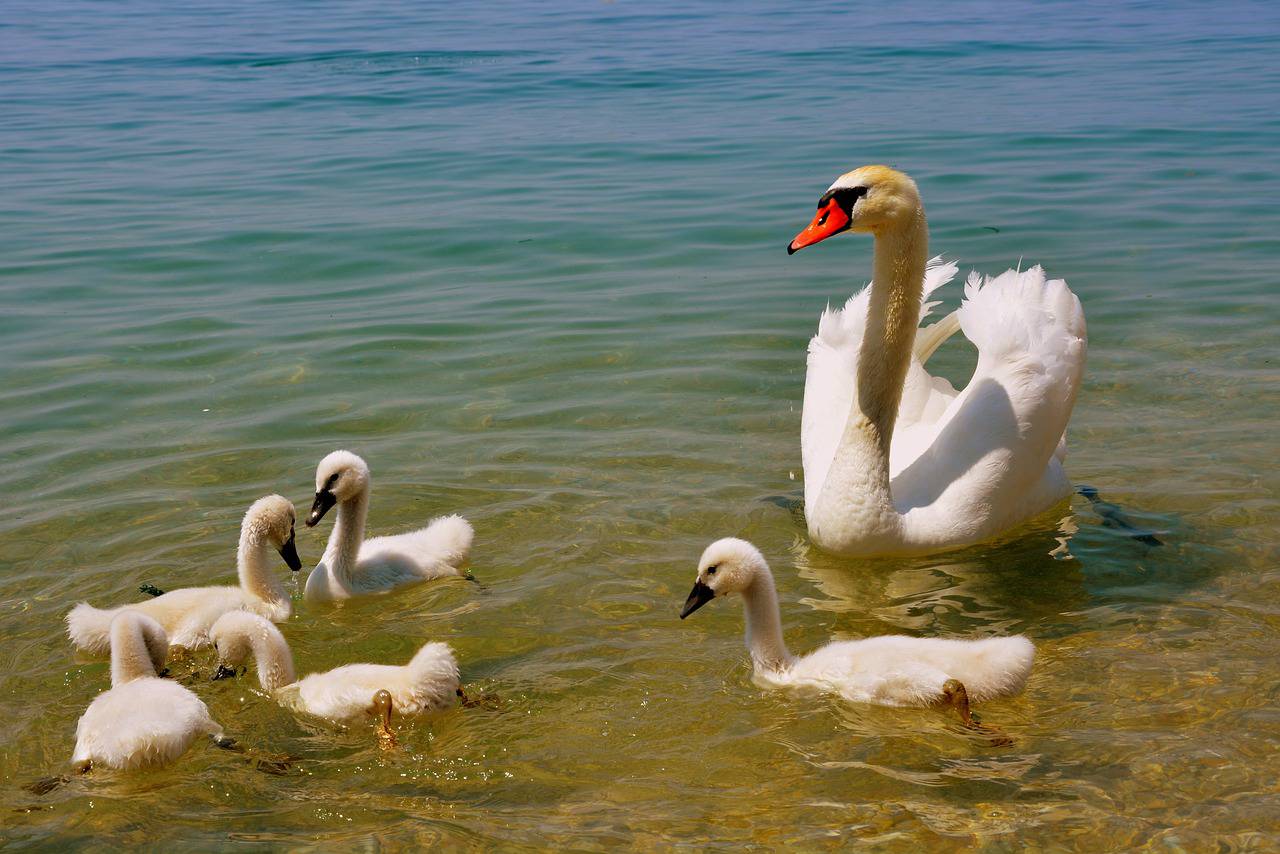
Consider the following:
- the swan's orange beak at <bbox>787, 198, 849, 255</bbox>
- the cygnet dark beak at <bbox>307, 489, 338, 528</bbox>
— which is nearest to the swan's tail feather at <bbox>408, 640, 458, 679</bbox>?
the cygnet dark beak at <bbox>307, 489, 338, 528</bbox>

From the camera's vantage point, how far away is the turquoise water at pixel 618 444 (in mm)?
4755

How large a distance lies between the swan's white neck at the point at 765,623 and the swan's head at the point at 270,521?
210cm

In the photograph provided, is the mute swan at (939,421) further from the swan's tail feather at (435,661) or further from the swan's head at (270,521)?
the swan's head at (270,521)

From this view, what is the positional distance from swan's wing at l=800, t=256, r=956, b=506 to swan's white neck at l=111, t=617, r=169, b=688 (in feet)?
10.6

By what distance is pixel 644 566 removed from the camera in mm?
6598

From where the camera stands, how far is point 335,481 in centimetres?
650

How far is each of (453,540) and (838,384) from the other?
89.7 inches

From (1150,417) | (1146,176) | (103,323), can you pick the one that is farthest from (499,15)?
(1150,417)

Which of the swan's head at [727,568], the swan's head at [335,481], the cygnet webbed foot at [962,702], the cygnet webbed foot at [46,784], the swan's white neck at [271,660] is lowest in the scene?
the cygnet webbed foot at [962,702]

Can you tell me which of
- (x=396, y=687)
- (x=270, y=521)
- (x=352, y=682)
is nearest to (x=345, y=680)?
(x=352, y=682)

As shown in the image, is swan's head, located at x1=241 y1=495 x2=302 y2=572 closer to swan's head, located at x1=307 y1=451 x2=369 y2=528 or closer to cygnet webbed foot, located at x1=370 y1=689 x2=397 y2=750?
swan's head, located at x1=307 y1=451 x2=369 y2=528

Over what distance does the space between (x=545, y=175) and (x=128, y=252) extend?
4.95 meters

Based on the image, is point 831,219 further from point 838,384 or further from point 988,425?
point 838,384

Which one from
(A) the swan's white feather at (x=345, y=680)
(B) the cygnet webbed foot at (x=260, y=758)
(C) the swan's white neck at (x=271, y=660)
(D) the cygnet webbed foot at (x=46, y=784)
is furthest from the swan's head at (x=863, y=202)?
(D) the cygnet webbed foot at (x=46, y=784)
